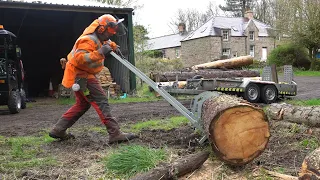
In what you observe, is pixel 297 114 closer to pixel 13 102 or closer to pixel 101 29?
pixel 101 29

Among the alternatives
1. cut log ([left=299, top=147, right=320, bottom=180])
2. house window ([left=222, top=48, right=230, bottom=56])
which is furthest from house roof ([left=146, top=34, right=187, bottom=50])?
cut log ([left=299, top=147, right=320, bottom=180])

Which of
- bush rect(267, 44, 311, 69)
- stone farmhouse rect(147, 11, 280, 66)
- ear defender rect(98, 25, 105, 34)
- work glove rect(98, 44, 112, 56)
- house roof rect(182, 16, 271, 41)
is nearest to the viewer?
work glove rect(98, 44, 112, 56)

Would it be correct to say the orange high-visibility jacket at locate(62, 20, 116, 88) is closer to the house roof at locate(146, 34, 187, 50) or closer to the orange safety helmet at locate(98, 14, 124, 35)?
the orange safety helmet at locate(98, 14, 124, 35)

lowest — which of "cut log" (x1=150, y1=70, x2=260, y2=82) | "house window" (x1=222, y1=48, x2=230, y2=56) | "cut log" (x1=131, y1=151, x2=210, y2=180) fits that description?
"cut log" (x1=131, y1=151, x2=210, y2=180)

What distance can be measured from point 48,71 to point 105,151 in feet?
63.1

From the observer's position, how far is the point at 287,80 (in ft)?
39.1

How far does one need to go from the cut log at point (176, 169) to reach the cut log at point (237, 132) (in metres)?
0.21

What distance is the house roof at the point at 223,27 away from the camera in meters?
40.9

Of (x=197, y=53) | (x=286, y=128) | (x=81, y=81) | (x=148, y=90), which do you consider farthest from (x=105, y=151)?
(x=197, y=53)

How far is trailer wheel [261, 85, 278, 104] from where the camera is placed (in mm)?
10734

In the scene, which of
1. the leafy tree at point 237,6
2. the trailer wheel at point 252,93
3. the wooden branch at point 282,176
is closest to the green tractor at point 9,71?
the trailer wheel at point 252,93

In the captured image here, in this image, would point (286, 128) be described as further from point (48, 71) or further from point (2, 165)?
point (48, 71)

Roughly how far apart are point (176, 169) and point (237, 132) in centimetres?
85

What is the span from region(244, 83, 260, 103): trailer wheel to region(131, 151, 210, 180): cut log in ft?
22.2
